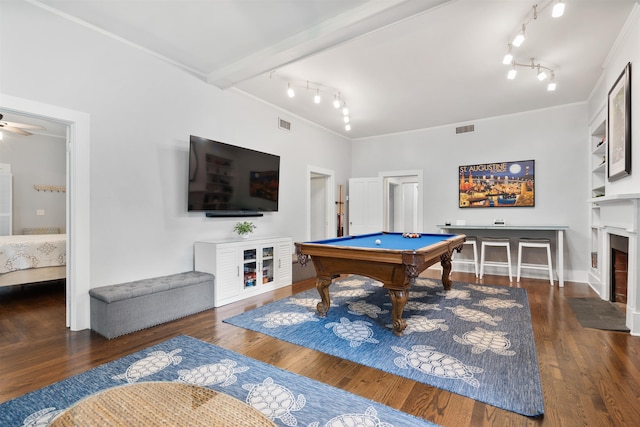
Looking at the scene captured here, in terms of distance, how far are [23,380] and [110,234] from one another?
1.40m

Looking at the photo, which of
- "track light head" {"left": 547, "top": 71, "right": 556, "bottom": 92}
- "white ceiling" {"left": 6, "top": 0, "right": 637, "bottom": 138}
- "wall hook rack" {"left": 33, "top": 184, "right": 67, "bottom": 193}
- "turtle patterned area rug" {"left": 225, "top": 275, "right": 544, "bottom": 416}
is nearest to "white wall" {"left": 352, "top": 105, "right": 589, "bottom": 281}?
"white ceiling" {"left": 6, "top": 0, "right": 637, "bottom": 138}

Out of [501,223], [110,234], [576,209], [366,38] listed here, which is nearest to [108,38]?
[110,234]

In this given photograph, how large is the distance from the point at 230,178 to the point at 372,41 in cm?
238

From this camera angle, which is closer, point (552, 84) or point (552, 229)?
point (552, 84)

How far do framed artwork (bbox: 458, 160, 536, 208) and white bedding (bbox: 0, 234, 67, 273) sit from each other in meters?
6.64

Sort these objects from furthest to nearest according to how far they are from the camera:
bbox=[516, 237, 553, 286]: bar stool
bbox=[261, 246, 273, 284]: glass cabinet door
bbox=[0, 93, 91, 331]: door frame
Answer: bbox=[516, 237, 553, 286]: bar stool → bbox=[261, 246, 273, 284]: glass cabinet door → bbox=[0, 93, 91, 331]: door frame

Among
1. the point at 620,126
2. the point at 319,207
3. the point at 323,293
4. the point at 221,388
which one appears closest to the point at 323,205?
the point at 319,207

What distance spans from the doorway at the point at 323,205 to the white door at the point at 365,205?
0.49 metres

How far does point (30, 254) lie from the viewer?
12.7ft

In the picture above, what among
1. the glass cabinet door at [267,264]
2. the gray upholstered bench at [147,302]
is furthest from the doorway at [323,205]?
the gray upholstered bench at [147,302]

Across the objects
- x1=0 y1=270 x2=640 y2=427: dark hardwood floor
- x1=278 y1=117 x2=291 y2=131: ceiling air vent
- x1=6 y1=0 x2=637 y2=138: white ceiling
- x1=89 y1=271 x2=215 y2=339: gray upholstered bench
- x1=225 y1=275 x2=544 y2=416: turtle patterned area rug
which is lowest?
x1=0 y1=270 x2=640 y2=427: dark hardwood floor

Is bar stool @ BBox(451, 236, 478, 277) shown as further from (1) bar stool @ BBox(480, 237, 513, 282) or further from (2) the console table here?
(2) the console table

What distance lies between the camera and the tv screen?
361 cm

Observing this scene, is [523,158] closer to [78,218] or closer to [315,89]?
[315,89]
